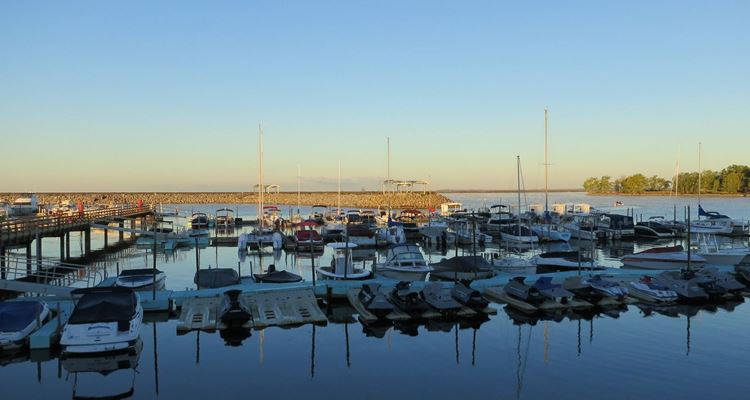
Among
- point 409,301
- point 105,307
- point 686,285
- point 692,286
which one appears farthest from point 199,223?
point 692,286

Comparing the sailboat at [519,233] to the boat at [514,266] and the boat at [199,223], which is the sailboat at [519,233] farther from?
the boat at [199,223]

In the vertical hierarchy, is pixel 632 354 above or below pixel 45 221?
below

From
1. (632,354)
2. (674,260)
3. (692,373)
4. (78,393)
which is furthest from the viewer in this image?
(674,260)

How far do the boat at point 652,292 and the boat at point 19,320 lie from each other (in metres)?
25.6

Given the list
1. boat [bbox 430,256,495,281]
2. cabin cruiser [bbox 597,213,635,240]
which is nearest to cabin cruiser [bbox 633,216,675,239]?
cabin cruiser [bbox 597,213,635,240]

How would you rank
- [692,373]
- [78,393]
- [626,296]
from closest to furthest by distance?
[78,393], [692,373], [626,296]

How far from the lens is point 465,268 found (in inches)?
1315

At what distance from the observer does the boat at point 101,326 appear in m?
19.4

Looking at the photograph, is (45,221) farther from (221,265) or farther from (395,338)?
(395,338)

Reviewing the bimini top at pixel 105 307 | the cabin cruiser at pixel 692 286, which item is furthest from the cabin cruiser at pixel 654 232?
the bimini top at pixel 105 307

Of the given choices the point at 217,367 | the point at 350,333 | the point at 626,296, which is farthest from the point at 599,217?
the point at 217,367

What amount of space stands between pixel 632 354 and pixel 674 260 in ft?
62.8

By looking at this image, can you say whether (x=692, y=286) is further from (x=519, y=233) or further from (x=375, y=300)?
(x=519, y=233)

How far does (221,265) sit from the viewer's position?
45.3 metres
